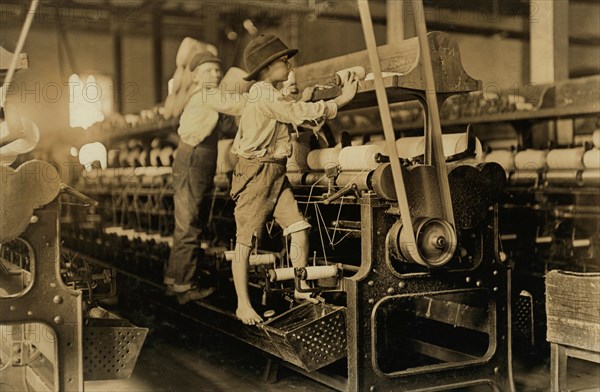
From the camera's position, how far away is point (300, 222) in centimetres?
361

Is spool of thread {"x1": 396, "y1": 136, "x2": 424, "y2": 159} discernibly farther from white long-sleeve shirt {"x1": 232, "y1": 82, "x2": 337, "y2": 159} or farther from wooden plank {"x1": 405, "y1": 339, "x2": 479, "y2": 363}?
wooden plank {"x1": 405, "y1": 339, "x2": 479, "y2": 363}

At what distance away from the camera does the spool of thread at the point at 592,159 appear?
14.5ft

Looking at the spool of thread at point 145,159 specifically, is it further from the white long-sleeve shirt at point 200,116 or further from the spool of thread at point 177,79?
the white long-sleeve shirt at point 200,116

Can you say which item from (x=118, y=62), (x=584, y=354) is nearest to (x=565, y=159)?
(x=584, y=354)

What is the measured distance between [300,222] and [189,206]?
112cm

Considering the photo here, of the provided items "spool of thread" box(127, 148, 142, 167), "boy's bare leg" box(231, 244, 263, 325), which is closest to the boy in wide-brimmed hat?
"boy's bare leg" box(231, 244, 263, 325)

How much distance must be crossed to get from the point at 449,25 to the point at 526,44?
0.85 m

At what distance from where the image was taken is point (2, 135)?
130 inches

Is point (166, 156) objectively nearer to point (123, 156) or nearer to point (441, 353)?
point (123, 156)

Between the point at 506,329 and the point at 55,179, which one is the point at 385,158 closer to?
the point at 506,329

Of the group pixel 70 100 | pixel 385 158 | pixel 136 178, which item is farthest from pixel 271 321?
pixel 136 178

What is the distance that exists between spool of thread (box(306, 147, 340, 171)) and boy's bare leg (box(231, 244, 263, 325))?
24.8 inches

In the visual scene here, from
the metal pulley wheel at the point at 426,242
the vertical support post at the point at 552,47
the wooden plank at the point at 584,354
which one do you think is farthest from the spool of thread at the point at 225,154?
the vertical support post at the point at 552,47

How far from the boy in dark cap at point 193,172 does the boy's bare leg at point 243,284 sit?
2.47 feet
